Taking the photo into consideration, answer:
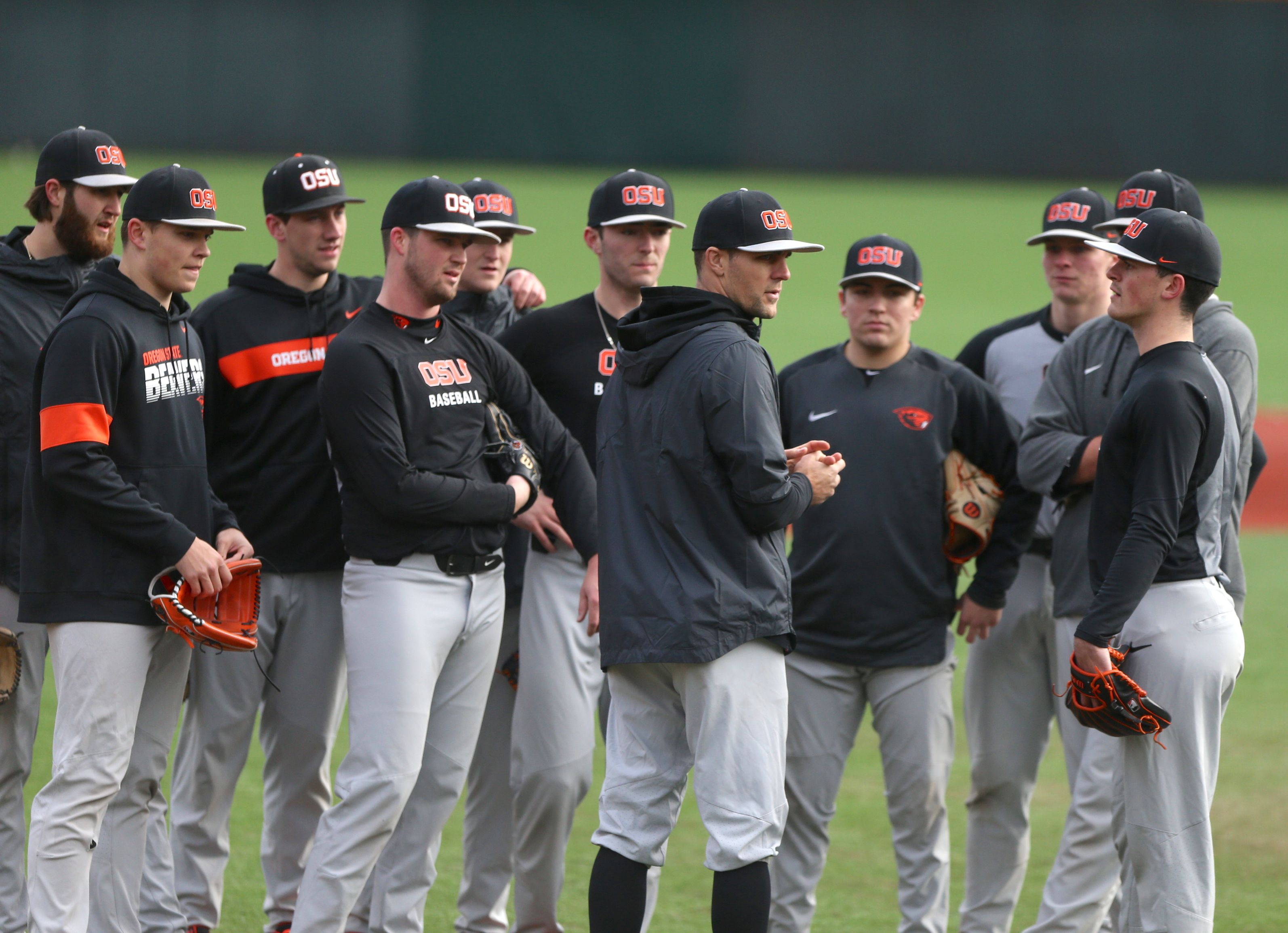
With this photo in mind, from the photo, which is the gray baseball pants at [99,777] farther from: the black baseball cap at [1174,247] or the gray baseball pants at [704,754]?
the black baseball cap at [1174,247]

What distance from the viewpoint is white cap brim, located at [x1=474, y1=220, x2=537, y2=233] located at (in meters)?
4.77

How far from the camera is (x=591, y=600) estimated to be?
393 centimetres

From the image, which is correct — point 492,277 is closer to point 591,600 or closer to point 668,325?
point 591,600

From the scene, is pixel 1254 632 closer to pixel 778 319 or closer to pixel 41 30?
pixel 778 319

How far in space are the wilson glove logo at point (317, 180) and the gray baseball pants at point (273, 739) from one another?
3.85 feet

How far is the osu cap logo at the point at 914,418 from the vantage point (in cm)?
430

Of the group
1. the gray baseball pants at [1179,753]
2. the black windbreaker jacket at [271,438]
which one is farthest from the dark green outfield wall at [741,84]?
the gray baseball pants at [1179,753]

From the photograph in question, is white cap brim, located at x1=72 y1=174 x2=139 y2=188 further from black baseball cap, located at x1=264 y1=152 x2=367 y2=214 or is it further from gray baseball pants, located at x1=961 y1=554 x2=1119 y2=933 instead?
gray baseball pants, located at x1=961 y1=554 x2=1119 y2=933

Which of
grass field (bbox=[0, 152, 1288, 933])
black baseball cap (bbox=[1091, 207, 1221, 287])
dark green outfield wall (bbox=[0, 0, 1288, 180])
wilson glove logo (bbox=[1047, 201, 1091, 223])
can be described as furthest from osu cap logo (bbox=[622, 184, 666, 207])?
dark green outfield wall (bbox=[0, 0, 1288, 180])

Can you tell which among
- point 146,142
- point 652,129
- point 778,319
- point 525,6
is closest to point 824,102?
point 652,129

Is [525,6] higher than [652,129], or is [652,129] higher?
[525,6]

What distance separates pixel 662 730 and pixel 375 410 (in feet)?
3.75

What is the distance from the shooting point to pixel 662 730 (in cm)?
339

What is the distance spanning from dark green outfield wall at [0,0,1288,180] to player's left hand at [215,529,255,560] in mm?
20013
